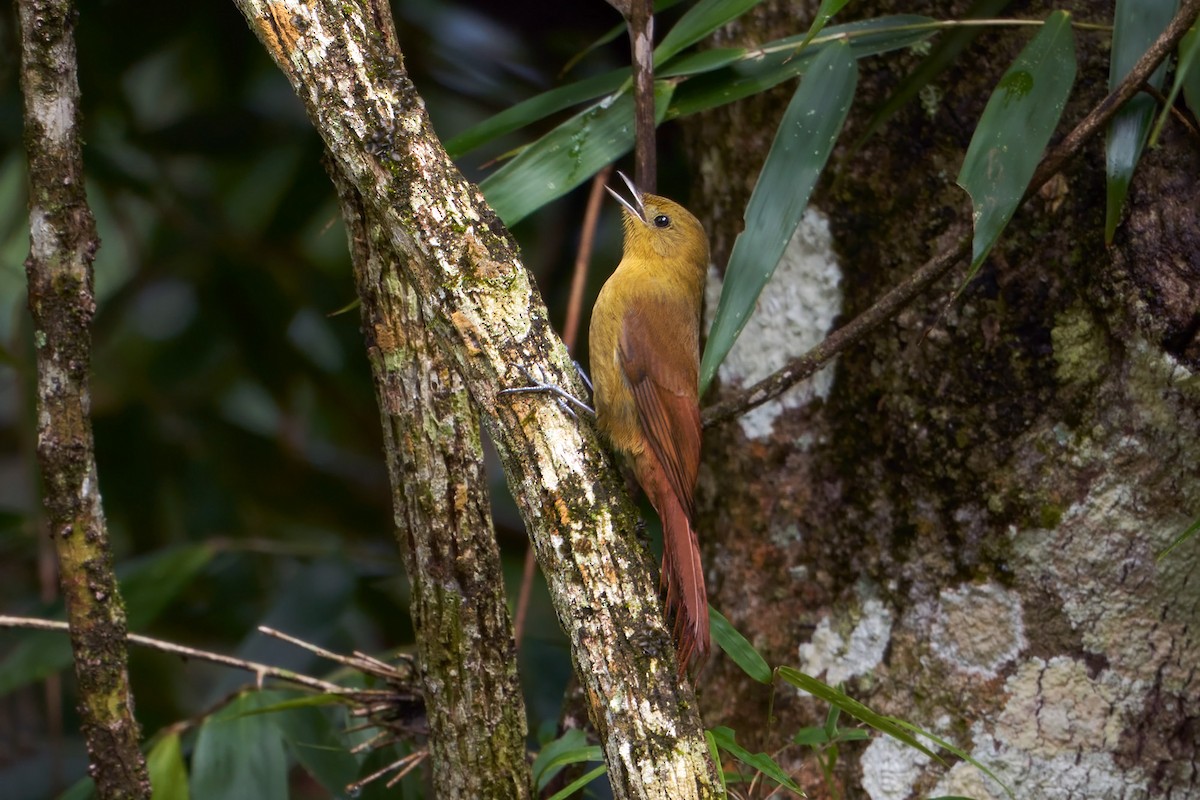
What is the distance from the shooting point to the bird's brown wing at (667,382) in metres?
2.41

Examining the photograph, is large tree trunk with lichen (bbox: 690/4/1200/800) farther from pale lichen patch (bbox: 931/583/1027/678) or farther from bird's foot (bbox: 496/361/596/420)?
bird's foot (bbox: 496/361/596/420)

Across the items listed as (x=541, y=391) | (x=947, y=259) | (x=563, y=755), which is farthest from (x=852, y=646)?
(x=541, y=391)

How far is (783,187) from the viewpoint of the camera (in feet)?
7.30

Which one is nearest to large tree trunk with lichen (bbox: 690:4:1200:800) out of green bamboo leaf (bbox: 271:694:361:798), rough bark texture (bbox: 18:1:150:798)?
green bamboo leaf (bbox: 271:694:361:798)

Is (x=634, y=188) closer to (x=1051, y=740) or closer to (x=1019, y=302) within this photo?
(x=1019, y=302)

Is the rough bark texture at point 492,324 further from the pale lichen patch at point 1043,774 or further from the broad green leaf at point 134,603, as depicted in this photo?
the broad green leaf at point 134,603

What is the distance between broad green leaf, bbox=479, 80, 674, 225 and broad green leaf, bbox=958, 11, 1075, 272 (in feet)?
2.21

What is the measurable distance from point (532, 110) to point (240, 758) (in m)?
1.62

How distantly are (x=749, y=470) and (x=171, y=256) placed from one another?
8.96 ft

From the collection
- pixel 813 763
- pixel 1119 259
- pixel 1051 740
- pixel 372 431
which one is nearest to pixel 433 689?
pixel 813 763

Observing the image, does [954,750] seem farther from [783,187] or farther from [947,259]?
[783,187]

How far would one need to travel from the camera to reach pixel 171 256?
4461 millimetres

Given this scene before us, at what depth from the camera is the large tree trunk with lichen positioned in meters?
2.21

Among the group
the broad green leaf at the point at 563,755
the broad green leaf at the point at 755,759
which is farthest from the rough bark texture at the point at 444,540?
the broad green leaf at the point at 755,759
